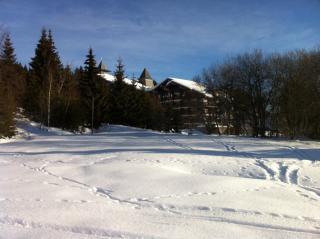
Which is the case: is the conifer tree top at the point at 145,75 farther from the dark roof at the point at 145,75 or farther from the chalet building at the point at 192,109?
the chalet building at the point at 192,109

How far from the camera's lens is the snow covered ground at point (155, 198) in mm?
5312

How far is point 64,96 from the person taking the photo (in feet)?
114

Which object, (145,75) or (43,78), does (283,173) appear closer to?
(43,78)

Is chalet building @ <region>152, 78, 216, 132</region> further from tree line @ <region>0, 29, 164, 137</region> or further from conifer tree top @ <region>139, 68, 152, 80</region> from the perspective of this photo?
conifer tree top @ <region>139, 68, 152, 80</region>

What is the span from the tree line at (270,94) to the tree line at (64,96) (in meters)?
10.7

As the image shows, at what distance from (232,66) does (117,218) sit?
3039 centimetres

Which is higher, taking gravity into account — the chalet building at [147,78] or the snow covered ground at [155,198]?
the chalet building at [147,78]

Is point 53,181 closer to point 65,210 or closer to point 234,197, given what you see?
point 65,210

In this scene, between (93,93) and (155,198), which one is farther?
(93,93)

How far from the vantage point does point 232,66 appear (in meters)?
34.8

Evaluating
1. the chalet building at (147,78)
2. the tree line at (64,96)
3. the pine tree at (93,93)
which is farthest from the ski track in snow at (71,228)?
the chalet building at (147,78)

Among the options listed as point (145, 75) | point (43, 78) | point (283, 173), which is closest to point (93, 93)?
point (43, 78)

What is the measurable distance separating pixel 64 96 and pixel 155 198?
2902 centimetres

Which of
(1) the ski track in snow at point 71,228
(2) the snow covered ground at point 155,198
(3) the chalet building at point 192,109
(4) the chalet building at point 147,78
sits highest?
(4) the chalet building at point 147,78
